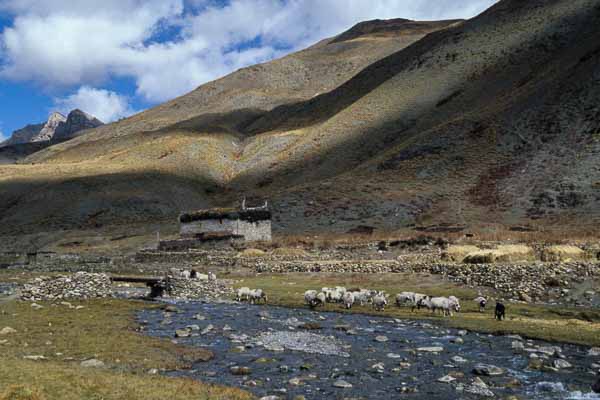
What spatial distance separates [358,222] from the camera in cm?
7344

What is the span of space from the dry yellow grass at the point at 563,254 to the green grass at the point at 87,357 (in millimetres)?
26470

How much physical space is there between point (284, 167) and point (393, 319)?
94.9m

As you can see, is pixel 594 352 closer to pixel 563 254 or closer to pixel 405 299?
pixel 405 299

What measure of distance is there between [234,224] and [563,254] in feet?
123

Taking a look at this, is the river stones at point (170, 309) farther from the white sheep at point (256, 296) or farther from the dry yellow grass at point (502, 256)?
the dry yellow grass at point (502, 256)

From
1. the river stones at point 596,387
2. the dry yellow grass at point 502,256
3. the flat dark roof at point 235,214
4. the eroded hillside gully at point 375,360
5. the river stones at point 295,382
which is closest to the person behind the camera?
the river stones at point 596,387

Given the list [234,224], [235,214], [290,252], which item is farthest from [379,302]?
[235,214]

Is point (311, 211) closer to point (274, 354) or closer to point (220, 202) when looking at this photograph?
point (220, 202)

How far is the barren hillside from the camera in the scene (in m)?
73.1

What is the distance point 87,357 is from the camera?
17.7 metres

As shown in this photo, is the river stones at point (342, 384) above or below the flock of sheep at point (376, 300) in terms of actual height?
above

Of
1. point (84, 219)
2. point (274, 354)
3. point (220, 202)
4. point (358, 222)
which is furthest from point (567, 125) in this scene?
point (84, 219)

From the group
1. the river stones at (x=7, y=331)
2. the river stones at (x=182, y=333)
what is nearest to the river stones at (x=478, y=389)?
the river stones at (x=182, y=333)

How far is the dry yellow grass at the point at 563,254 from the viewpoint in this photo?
3634cm
